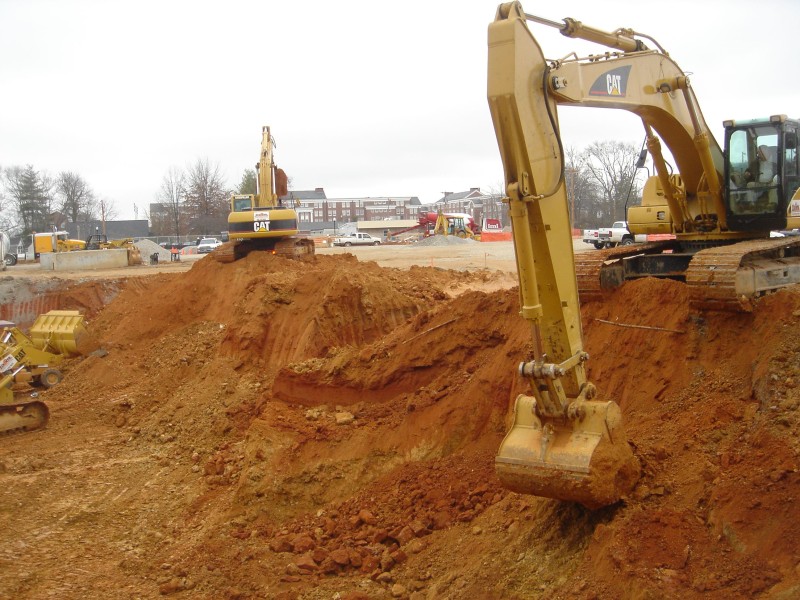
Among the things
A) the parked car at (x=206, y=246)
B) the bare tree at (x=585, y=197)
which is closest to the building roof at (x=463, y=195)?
the bare tree at (x=585, y=197)

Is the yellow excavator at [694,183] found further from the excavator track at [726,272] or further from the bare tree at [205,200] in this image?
the bare tree at [205,200]

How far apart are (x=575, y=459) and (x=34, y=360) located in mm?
12513

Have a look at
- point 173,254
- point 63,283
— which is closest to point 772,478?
point 63,283

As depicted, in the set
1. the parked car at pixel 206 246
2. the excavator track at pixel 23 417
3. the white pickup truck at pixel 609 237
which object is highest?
the parked car at pixel 206 246

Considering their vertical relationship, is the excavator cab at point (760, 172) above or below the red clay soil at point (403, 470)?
above

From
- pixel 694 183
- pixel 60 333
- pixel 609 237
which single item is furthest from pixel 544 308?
pixel 609 237

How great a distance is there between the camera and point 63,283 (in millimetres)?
23547

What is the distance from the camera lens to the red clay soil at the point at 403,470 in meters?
5.47

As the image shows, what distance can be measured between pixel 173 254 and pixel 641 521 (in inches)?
1412

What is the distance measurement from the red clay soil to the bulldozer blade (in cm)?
26

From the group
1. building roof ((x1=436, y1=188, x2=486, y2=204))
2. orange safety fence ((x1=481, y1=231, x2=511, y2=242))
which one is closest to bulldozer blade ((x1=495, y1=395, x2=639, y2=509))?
orange safety fence ((x1=481, y1=231, x2=511, y2=242))

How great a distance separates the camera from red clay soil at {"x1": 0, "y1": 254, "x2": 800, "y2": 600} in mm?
5473

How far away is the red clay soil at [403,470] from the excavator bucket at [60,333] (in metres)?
2.80

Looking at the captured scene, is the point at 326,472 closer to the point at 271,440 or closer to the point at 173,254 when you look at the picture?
the point at 271,440
